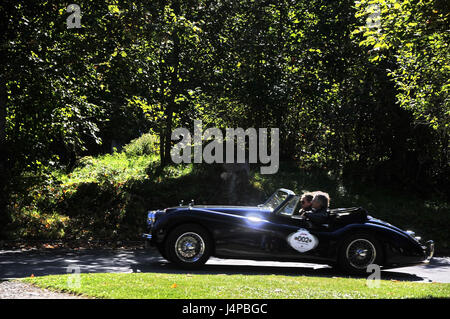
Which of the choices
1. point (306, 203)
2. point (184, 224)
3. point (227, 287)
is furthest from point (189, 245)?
point (306, 203)

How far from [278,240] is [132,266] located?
2.94 meters

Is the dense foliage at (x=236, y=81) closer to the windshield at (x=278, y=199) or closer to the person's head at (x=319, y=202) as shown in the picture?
the person's head at (x=319, y=202)

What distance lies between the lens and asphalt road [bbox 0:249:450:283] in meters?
9.61

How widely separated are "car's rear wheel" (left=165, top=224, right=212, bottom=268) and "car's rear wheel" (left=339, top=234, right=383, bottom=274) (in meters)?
2.51

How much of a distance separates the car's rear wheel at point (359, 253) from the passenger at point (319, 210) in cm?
Result: 59

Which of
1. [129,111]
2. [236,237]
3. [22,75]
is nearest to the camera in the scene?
[236,237]

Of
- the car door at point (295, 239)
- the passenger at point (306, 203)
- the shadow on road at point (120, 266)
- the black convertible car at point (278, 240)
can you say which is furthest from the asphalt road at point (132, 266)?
the passenger at point (306, 203)

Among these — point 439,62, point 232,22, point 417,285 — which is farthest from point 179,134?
point 417,285

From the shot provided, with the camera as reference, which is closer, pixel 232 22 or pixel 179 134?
pixel 232 22

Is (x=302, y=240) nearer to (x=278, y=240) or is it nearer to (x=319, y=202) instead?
(x=278, y=240)

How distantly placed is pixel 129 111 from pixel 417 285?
11.7 meters

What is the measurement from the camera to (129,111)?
17.6m

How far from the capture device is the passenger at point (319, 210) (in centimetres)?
988
